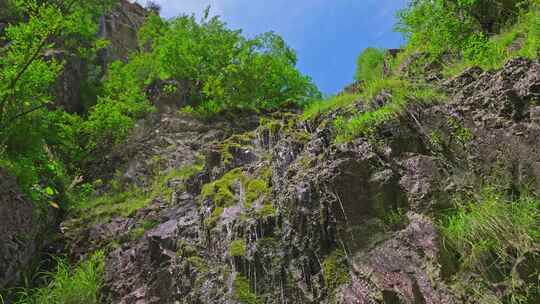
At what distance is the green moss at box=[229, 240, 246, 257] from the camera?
20.6ft

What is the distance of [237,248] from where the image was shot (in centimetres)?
635

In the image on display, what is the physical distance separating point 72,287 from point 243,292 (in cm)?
353

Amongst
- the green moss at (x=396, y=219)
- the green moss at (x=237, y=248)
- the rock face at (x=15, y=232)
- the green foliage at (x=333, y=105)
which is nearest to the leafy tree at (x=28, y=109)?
the rock face at (x=15, y=232)

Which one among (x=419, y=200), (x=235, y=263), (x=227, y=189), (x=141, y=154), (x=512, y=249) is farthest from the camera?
(x=141, y=154)

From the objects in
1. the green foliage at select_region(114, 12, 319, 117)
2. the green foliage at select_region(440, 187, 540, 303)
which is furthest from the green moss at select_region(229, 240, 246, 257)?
the green foliage at select_region(114, 12, 319, 117)

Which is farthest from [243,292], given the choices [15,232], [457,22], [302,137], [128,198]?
[457,22]

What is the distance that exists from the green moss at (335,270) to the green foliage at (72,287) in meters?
4.21

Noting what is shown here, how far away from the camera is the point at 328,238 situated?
19.2 feet

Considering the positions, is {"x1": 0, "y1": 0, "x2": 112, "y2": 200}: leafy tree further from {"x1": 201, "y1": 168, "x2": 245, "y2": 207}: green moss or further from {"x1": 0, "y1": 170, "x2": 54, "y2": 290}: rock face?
{"x1": 201, "y1": 168, "x2": 245, "y2": 207}: green moss

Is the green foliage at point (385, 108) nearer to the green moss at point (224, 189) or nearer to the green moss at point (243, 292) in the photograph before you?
the green moss at point (224, 189)

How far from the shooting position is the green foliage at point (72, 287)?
24.7 feet

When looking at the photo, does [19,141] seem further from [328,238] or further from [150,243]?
[328,238]

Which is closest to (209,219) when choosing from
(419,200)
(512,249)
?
(419,200)

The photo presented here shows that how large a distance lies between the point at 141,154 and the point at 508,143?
9.13 meters
